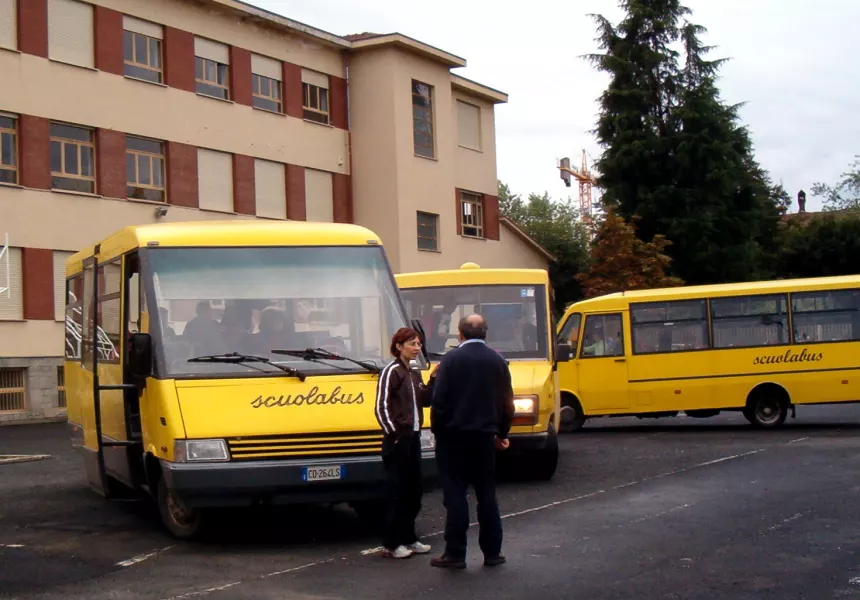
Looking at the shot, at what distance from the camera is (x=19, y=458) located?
19.7 meters

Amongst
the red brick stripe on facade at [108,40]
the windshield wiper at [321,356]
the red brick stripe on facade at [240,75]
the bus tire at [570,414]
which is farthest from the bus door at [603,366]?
the red brick stripe on facade at [240,75]

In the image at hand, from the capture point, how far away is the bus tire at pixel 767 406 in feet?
75.6

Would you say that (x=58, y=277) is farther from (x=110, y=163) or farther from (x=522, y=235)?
(x=522, y=235)

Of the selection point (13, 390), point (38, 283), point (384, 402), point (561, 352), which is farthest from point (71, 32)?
point (384, 402)

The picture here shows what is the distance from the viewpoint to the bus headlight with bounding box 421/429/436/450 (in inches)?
407

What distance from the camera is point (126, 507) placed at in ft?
42.9

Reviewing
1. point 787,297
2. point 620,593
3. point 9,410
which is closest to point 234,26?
point 9,410

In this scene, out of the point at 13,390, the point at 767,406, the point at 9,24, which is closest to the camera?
the point at 767,406

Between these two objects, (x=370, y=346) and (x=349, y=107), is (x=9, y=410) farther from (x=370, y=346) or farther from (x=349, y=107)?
(x=370, y=346)

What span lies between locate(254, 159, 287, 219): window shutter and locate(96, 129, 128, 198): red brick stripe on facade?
519 cm

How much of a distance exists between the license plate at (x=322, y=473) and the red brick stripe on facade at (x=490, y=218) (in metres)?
37.6

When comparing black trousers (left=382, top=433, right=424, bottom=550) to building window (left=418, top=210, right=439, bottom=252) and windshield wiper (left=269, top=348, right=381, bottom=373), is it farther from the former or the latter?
building window (left=418, top=210, right=439, bottom=252)

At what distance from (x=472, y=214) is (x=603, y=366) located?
23.4 metres

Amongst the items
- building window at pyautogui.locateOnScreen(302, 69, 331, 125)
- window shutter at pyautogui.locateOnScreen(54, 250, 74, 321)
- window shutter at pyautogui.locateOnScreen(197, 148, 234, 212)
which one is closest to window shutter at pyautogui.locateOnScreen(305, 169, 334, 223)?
building window at pyautogui.locateOnScreen(302, 69, 331, 125)
